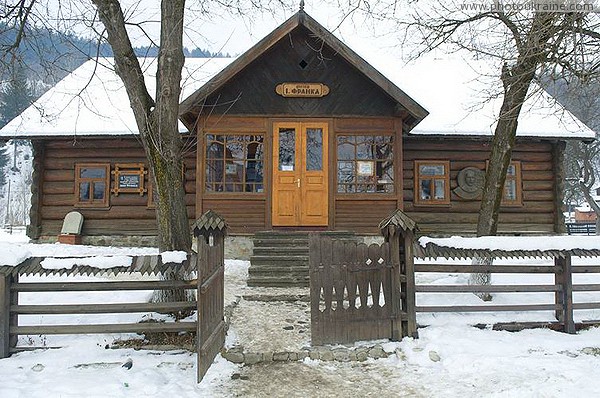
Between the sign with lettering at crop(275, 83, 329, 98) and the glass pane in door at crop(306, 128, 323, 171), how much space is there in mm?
861

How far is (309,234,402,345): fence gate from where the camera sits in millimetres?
5398

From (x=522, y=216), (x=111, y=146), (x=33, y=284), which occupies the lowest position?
(x=33, y=284)

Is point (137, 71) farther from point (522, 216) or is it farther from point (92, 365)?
point (522, 216)

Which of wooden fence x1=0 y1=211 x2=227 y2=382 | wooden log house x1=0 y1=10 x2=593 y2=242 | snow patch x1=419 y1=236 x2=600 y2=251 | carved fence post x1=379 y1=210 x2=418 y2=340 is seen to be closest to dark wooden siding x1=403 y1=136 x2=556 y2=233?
wooden log house x1=0 y1=10 x2=593 y2=242

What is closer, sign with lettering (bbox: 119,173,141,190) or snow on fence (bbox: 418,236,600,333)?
snow on fence (bbox: 418,236,600,333)

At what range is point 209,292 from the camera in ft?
16.3

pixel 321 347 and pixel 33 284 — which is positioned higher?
pixel 33 284

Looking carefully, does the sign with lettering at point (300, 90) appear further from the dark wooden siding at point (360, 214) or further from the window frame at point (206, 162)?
the dark wooden siding at point (360, 214)

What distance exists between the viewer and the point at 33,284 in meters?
5.08

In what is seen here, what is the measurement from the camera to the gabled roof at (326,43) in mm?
9969

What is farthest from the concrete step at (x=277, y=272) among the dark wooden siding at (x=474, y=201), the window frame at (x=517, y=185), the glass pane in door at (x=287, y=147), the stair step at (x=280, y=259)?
the window frame at (x=517, y=185)

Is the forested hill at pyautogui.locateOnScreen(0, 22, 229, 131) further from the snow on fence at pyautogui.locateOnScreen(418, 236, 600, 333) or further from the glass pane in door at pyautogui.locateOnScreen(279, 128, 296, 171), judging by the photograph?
the snow on fence at pyautogui.locateOnScreen(418, 236, 600, 333)

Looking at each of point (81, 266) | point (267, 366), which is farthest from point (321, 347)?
point (81, 266)

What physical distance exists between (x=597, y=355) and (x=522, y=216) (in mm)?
8201
